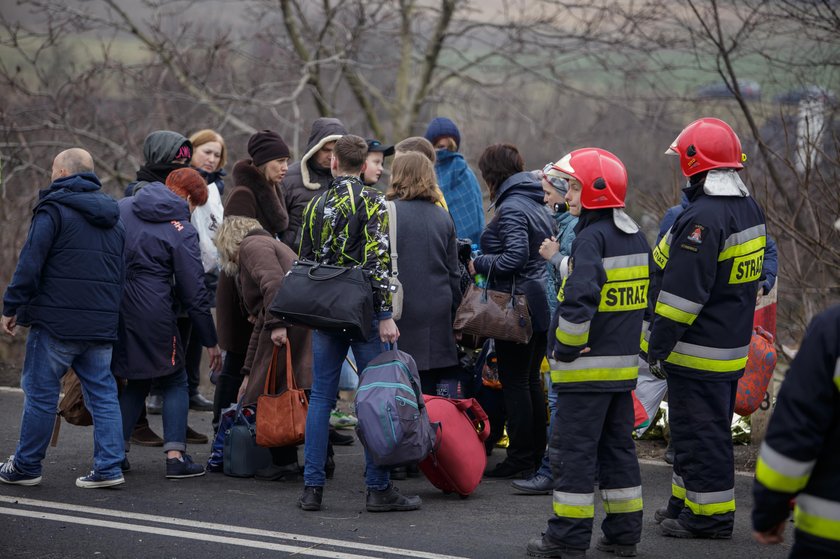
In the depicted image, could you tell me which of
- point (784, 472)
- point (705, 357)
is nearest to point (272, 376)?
point (705, 357)

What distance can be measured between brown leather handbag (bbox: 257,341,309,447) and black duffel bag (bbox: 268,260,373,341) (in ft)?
2.76

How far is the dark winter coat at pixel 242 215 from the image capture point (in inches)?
262

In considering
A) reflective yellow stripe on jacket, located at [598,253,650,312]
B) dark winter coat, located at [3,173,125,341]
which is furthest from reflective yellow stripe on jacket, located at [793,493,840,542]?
dark winter coat, located at [3,173,125,341]

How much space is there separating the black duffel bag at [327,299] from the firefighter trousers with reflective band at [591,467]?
113 centimetres

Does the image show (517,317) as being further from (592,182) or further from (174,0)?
(174,0)

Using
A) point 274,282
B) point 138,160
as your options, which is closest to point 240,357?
point 274,282

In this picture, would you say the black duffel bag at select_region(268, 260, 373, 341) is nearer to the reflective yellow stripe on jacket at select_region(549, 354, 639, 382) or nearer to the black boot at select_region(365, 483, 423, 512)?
the black boot at select_region(365, 483, 423, 512)

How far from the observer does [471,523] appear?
5.50 m

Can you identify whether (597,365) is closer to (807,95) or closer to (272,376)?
(272,376)

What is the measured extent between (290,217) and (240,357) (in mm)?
1145

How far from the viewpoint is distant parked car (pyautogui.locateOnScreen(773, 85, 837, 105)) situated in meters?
9.53

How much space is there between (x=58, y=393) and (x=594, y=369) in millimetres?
3076

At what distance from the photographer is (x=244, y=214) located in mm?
6688

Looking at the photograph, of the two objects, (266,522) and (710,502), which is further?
(266,522)
